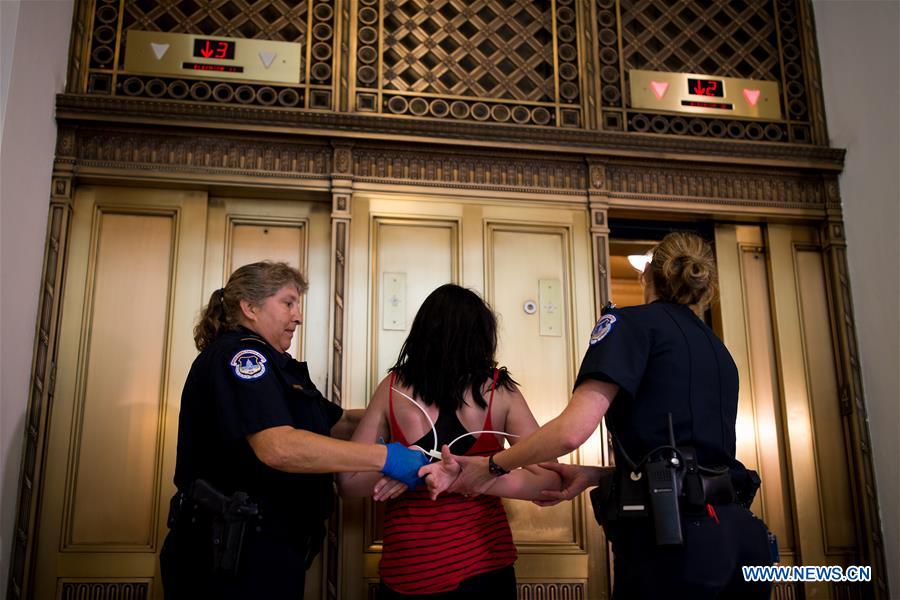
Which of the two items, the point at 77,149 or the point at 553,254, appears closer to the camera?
the point at 77,149

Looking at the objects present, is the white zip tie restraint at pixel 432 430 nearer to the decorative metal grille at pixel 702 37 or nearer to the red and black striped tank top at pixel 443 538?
the red and black striped tank top at pixel 443 538

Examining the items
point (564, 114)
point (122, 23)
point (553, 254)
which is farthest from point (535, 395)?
point (122, 23)

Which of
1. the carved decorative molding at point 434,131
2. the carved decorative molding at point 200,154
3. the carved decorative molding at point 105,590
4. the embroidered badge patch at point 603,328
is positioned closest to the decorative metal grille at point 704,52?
the carved decorative molding at point 434,131

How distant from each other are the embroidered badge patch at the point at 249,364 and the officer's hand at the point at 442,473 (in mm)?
515

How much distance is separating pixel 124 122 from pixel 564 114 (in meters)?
1.88

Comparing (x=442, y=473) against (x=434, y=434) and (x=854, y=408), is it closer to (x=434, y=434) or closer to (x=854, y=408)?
(x=434, y=434)

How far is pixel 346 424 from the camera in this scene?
306cm

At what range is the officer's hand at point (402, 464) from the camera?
2.28m

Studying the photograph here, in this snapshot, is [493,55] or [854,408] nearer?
[854,408]

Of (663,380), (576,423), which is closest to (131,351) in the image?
(576,423)

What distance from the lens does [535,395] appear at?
3.46m

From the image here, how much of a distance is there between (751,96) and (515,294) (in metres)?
1.52

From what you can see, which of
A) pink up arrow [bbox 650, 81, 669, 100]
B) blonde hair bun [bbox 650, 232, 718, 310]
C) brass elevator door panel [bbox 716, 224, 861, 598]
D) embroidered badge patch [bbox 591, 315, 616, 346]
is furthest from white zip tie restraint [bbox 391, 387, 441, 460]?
pink up arrow [bbox 650, 81, 669, 100]

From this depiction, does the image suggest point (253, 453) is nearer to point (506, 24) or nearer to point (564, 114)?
point (564, 114)
